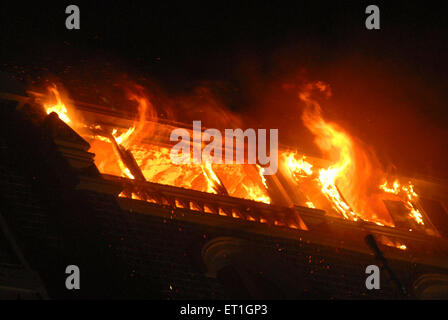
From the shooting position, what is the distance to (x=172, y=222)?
385 inches

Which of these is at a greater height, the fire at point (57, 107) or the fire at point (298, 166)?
the fire at point (57, 107)

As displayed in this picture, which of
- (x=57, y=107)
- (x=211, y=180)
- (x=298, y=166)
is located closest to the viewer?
(x=57, y=107)

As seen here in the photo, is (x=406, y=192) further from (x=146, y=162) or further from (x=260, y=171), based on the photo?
(x=146, y=162)

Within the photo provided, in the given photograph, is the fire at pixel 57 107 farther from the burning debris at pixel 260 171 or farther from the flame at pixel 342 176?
the flame at pixel 342 176

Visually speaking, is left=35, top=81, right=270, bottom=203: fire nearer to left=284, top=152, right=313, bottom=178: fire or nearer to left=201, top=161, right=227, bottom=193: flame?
left=201, top=161, right=227, bottom=193: flame

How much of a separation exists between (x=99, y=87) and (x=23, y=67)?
178 cm

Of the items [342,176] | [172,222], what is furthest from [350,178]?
[172,222]

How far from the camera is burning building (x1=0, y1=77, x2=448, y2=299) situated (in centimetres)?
831

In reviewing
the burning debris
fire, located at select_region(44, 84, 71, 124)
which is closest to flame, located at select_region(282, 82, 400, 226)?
the burning debris

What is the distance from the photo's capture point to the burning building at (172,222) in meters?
8.31

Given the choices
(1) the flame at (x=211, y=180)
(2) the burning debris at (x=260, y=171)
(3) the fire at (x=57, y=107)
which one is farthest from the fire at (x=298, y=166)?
(3) the fire at (x=57, y=107)

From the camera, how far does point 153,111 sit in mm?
13273
